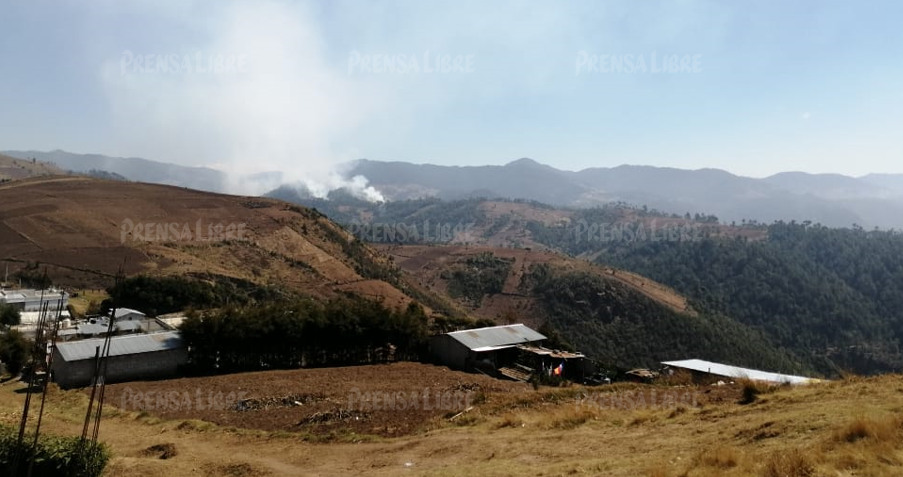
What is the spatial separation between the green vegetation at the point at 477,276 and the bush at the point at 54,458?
87.1 meters

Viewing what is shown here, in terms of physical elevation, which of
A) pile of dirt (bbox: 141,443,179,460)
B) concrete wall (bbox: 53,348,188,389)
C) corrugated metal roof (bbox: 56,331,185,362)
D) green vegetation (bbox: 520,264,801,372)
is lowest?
green vegetation (bbox: 520,264,801,372)

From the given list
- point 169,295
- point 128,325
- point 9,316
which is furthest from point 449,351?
point 9,316

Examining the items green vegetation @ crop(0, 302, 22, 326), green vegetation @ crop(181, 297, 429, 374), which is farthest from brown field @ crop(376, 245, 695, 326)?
green vegetation @ crop(0, 302, 22, 326)

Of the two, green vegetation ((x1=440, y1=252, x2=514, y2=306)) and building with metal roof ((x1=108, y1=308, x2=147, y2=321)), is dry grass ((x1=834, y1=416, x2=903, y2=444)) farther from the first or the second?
green vegetation ((x1=440, y1=252, x2=514, y2=306))

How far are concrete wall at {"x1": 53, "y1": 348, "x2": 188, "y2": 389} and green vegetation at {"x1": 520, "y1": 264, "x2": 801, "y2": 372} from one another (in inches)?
2234

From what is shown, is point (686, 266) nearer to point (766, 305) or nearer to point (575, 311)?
point (766, 305)

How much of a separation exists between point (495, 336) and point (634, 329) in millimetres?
59281

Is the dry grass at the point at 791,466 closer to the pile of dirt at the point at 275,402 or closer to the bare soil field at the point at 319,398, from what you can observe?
the bare soil field at the point at 319,398

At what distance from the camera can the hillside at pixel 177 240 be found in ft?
194

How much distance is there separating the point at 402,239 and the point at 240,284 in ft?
449

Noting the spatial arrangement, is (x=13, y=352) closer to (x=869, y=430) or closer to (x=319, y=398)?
(x=319, y=398)

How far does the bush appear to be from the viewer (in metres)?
11.0

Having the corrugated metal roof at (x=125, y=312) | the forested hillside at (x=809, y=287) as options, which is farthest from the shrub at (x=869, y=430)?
the forested hillside at (x=809, y=287)

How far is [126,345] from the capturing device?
91.4 ft
